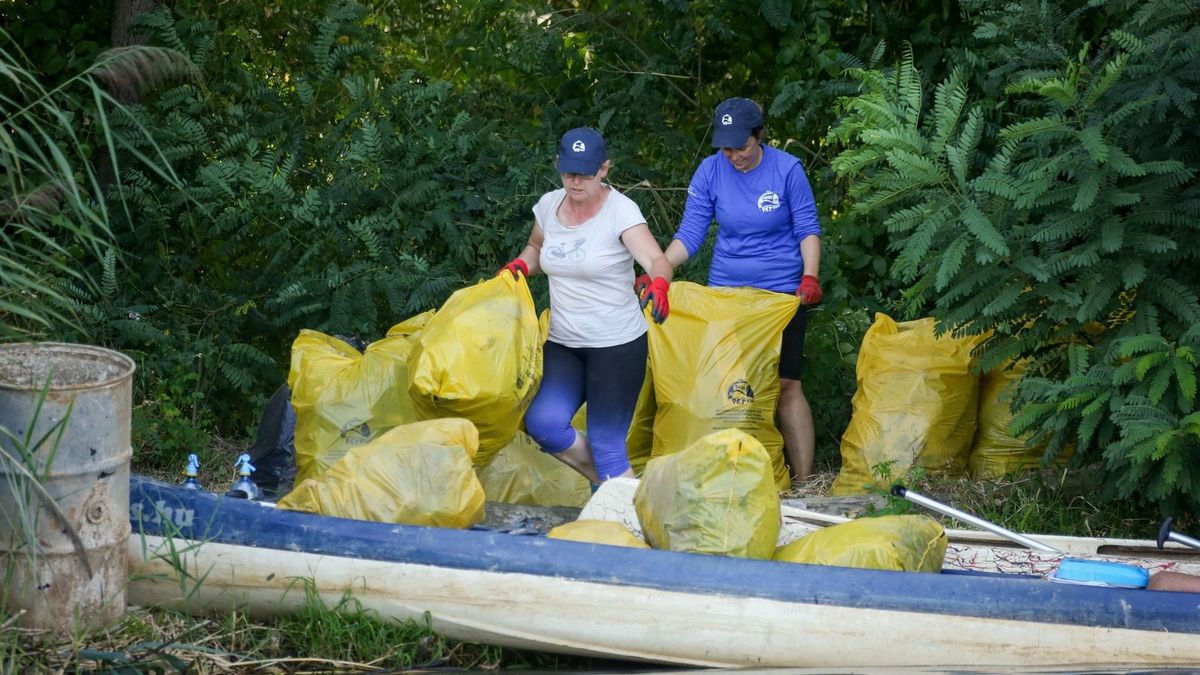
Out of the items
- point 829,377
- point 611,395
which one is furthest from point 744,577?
point 829,377

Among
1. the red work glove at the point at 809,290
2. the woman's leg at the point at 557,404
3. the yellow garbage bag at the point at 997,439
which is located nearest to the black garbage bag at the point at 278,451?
the woman's leg at the point at 557,404

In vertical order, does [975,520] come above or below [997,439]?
above

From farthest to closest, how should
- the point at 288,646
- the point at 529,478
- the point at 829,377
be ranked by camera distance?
the point at 829,377 < the point at 529,478 < the point at 288,646

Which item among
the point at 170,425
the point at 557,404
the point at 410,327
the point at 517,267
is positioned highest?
the point at 517,267

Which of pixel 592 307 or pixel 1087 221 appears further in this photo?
pixel 592 307

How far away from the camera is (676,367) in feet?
18.4

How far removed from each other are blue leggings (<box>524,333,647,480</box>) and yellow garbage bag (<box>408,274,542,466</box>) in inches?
3.1

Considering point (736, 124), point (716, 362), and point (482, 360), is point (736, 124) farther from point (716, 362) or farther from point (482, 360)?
point (482, 360)

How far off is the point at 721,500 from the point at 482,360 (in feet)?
3.77

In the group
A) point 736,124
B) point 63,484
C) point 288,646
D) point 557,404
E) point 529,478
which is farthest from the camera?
point 736,124

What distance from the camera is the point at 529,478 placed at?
5293 mm

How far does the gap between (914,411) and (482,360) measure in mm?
1859

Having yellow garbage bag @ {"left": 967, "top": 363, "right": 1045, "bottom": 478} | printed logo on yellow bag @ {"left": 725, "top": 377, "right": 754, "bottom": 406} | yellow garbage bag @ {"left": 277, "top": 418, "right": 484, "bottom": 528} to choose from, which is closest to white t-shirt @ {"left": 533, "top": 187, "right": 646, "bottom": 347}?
printed logo on yellow bag @ {"left": 725, "top": 377, "right": 754, "bottom": 406}

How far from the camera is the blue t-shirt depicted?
558 cm
